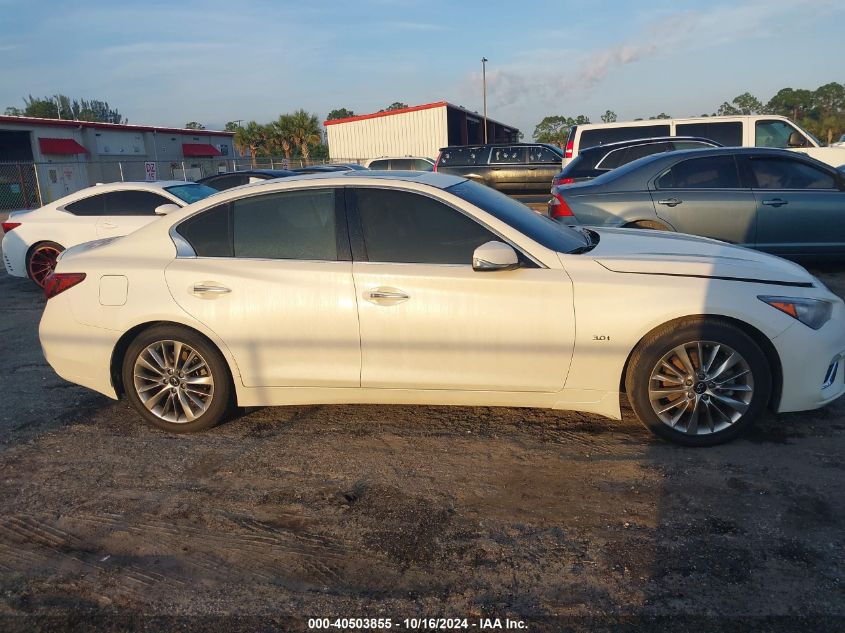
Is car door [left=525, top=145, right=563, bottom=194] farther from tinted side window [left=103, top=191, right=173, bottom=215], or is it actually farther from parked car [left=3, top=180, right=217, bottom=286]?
tinted side window [left=103, top=191, right=173, bottom=215]

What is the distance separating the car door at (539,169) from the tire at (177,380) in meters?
15.6

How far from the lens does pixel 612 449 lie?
398 centimetres

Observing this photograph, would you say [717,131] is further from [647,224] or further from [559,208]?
[559,208]

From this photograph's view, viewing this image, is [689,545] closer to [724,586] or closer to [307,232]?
[724,586]

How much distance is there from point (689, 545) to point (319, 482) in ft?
6.26

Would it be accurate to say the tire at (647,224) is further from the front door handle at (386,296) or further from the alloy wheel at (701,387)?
the front door handle at (386,296)

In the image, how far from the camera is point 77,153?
3600 centimetres

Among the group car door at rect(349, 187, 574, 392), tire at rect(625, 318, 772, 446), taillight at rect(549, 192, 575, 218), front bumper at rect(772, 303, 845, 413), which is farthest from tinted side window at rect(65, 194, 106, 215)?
front bumper at rect(772, 303, 845, 413)

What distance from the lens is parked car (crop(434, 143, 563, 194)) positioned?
18.7 m

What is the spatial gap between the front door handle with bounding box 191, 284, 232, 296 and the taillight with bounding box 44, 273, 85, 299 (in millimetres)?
838

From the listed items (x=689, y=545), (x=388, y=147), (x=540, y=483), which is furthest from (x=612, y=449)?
(x=388, y=147)

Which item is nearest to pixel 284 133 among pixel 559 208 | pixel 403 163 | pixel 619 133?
pixel 403 163

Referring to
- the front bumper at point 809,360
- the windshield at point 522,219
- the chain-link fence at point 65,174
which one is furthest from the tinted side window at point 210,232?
the chain-link fence at point 65,174

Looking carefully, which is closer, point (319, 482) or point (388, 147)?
point (319, 482)
